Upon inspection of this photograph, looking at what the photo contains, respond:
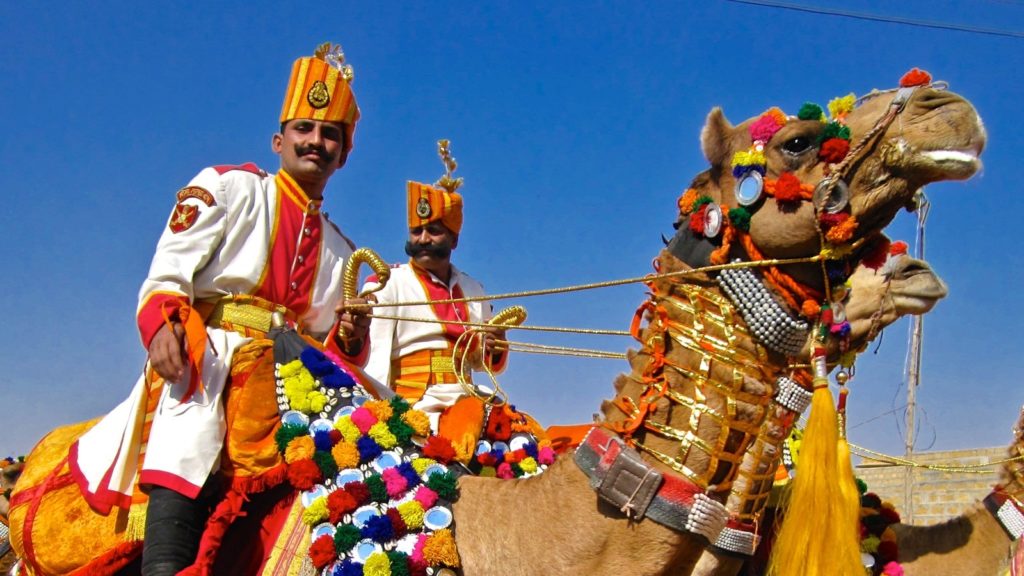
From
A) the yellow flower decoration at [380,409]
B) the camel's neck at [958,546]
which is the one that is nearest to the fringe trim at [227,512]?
the yellow flower decoration at [380,409]

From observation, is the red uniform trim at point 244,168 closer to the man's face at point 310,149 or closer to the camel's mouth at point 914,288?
the man's face at point 310,149

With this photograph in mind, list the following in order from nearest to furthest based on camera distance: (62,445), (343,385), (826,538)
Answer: (826,538)
(343,385)
(62,445)

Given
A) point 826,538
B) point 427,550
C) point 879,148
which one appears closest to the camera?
point 879,148

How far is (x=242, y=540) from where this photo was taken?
186 inches

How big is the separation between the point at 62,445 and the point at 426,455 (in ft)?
8.71

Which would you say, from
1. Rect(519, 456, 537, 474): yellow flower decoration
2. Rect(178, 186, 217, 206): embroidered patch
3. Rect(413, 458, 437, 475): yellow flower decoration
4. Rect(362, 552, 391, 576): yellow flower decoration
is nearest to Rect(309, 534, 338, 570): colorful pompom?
Rect(362, 552, 391, 576): yellow flower decoration

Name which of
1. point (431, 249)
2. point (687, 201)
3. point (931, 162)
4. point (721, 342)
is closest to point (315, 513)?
point (721, 342)

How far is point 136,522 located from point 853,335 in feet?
11.5

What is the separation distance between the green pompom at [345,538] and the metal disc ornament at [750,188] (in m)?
Answer: 2.21

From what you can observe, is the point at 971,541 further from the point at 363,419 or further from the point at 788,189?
the point at 363,419

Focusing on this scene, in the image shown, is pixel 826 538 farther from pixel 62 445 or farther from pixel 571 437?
pixel 62 445

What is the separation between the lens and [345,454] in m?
4.64

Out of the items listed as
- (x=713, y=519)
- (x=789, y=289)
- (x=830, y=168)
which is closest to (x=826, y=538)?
(x=713, y=519)

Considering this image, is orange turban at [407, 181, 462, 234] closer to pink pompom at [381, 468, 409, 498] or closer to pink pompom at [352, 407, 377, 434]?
pink pompom at [352, 407, 377, 434]
